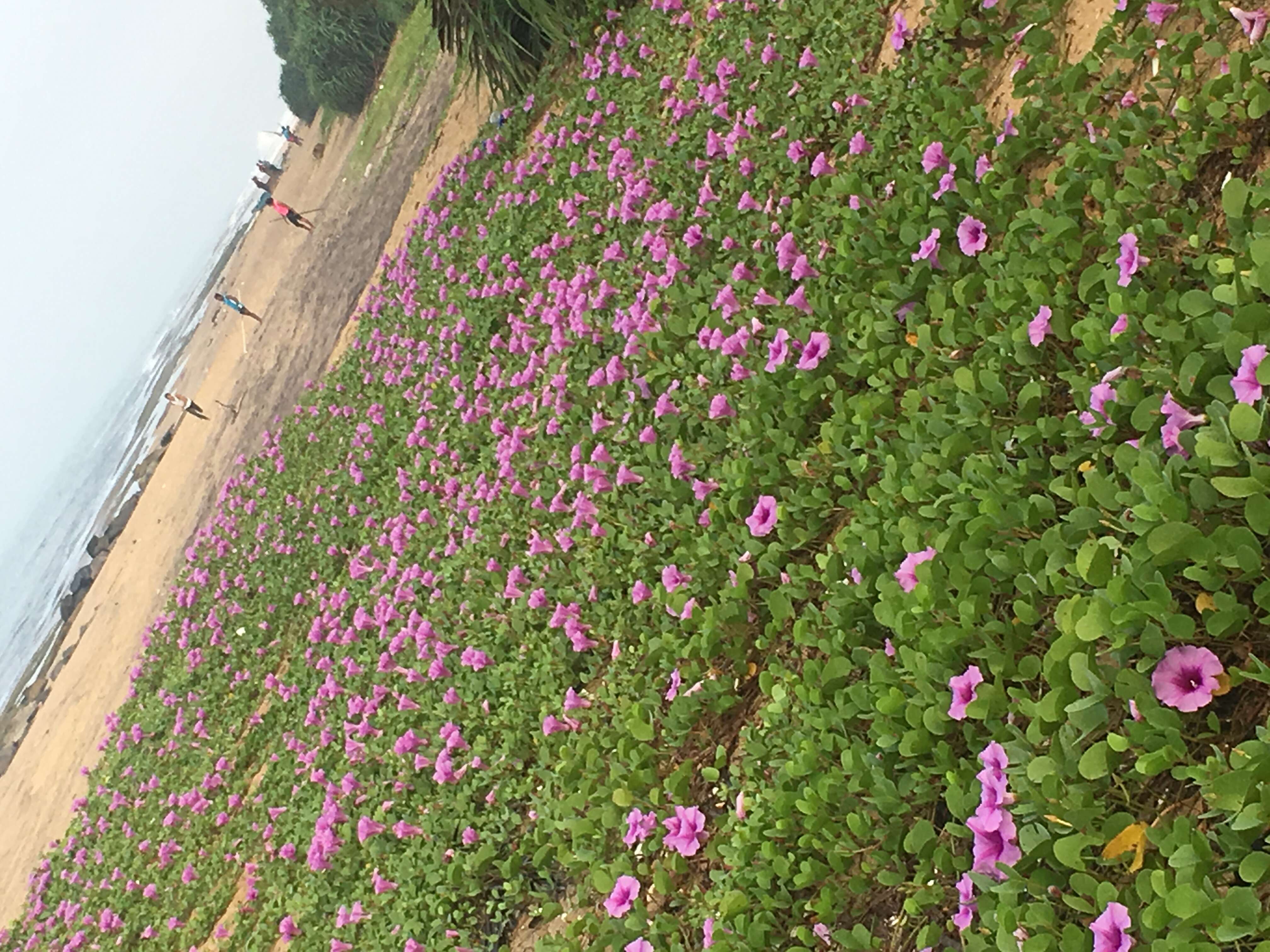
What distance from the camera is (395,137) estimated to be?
65.0 ft

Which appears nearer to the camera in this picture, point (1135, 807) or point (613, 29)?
point (1135, 807)

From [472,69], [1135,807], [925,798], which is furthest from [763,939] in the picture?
[472,69]

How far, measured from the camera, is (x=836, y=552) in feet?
10.6

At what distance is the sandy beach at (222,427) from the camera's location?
15.4 metres

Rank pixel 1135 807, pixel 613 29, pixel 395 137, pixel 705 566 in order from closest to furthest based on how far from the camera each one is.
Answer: pixel 1135 807 → pixel 705 566 → pixel 613 29 → pixel 395 137

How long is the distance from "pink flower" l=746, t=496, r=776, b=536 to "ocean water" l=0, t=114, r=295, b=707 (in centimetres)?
2922

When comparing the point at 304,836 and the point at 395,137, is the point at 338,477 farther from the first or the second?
the point at 395,137

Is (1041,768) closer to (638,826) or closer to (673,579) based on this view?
(638,826)

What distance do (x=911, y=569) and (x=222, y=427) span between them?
72.3 ft

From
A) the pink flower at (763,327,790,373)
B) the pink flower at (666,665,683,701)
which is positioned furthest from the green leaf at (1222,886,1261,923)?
the pink flower at (763,327,790,373)

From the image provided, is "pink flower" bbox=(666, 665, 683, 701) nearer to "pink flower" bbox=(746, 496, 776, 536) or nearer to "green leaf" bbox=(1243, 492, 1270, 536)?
"pink flower" bbox=(746, 496, 776, 536)

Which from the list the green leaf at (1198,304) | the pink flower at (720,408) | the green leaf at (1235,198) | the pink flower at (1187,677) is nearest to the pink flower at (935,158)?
the pink flower at (720,408)

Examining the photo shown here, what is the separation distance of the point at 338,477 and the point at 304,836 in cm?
472

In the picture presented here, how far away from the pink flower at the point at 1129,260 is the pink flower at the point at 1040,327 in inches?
8.3
